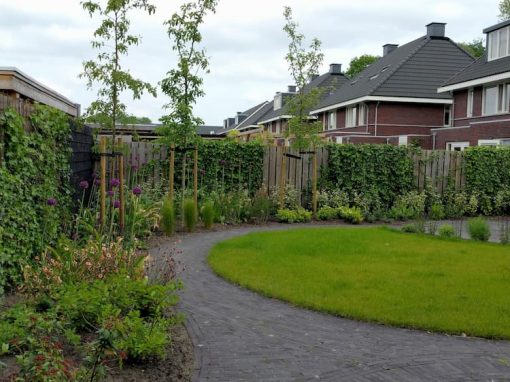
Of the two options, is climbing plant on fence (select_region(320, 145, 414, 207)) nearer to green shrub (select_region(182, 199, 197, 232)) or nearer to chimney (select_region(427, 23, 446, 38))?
green shrub (select_region(182, 199, 197, 232))

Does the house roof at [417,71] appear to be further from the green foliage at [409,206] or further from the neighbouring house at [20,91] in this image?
the neighbouring house at [20,91]

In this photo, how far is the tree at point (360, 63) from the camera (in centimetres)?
6103

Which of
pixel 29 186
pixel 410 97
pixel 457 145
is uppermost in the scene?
pixel 410 97

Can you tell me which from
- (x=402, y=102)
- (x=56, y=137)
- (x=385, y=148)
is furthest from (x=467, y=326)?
(x=402, y=102)

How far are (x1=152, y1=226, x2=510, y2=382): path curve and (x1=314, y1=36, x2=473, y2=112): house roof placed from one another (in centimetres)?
2866

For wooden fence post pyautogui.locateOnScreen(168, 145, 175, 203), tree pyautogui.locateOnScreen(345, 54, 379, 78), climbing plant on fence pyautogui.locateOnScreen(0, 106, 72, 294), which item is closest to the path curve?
climbing plant on fence pyautogui.locateOnScreen(0, 106, 72, 294)

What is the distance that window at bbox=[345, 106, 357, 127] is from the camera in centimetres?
3670

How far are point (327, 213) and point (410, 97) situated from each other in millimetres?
21009

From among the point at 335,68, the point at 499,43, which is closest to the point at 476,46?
the point at 335,68

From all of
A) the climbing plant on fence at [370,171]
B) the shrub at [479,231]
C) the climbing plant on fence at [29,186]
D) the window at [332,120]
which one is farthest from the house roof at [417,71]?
the climbing plant on fence at [29,186]

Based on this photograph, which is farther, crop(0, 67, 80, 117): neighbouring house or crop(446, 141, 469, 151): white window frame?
crop(446, 141, 469, 151): white window frame

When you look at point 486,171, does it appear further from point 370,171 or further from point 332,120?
point 332,120

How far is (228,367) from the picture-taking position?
14.2 ft

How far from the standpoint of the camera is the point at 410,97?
32.8 meters
